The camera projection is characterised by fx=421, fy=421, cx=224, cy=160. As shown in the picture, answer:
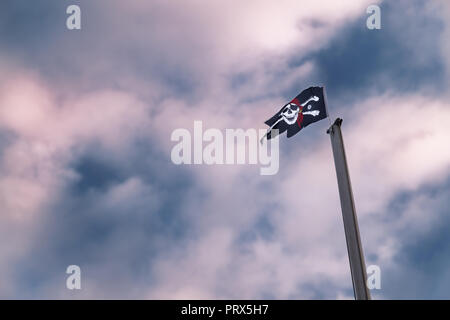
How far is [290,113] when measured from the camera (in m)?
14.0

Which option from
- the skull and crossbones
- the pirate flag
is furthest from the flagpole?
the skull and crossbones

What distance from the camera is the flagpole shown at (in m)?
9.88

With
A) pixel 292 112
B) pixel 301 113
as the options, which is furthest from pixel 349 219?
pixel 292 112

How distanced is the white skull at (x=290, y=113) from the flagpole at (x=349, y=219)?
5.81 ft

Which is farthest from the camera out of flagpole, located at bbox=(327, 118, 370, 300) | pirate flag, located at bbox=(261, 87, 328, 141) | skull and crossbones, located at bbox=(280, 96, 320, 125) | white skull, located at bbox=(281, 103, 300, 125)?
white skull, located at bbox=(281, 103, 300, 125)

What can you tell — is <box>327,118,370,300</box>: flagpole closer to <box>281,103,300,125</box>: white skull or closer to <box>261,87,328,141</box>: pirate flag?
<box>261,87,328,141</box>: pirate flag

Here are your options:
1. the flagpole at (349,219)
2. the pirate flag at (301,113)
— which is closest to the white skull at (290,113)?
the pirate flag at (301,113)

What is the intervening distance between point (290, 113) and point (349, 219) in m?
4.52

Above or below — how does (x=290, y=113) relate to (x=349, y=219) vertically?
above

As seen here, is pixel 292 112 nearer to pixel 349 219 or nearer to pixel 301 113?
pixel 301 113
